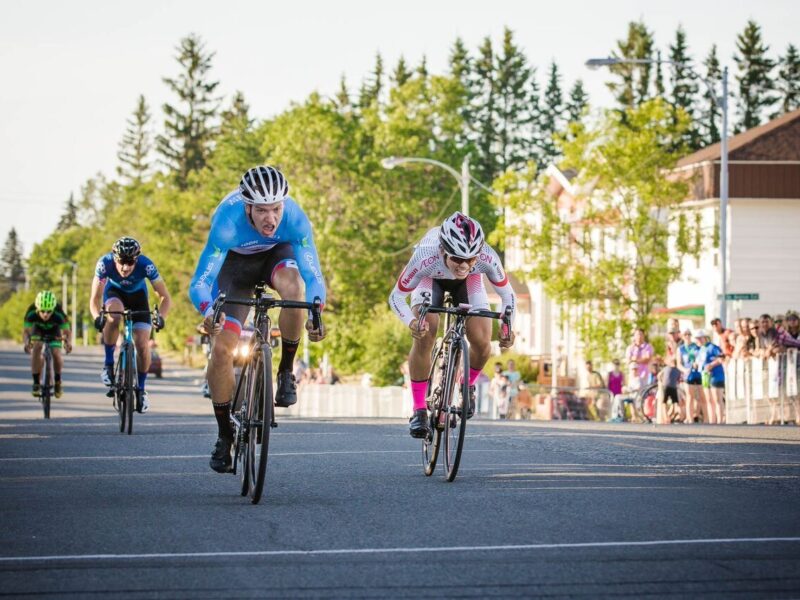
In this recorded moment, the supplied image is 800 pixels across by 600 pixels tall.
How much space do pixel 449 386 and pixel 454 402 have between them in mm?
125

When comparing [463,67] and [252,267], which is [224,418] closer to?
[252,267]

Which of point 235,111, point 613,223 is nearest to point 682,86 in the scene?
point 235,111

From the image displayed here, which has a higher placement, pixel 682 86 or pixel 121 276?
pixel 682 86

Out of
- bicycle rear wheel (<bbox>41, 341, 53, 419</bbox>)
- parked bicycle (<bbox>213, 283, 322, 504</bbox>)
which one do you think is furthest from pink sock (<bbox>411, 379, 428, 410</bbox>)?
bicycle rear wheel (<bbox>41, 341, 53, 419</bbox>)

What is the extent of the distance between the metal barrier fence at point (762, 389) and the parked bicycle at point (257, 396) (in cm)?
1335

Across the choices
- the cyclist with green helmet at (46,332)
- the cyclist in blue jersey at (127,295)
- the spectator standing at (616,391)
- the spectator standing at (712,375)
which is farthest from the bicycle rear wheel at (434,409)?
the spectator standing at (616,391)

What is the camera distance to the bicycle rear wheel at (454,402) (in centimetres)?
1101

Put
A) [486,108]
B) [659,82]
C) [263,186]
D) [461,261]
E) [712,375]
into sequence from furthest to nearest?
[486,108]
[659,82]
[712,375]
[461,261]
[263,186]

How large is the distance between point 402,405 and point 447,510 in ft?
83.7

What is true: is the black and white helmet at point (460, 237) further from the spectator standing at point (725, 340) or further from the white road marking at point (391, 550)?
the spectator standing at point (725, 340)

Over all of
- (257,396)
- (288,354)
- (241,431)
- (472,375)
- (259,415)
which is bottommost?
(241,431)

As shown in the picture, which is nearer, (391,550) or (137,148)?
(391,550)

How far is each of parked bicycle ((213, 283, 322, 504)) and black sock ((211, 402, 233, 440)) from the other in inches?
10.5

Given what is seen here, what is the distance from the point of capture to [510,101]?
10381cm
